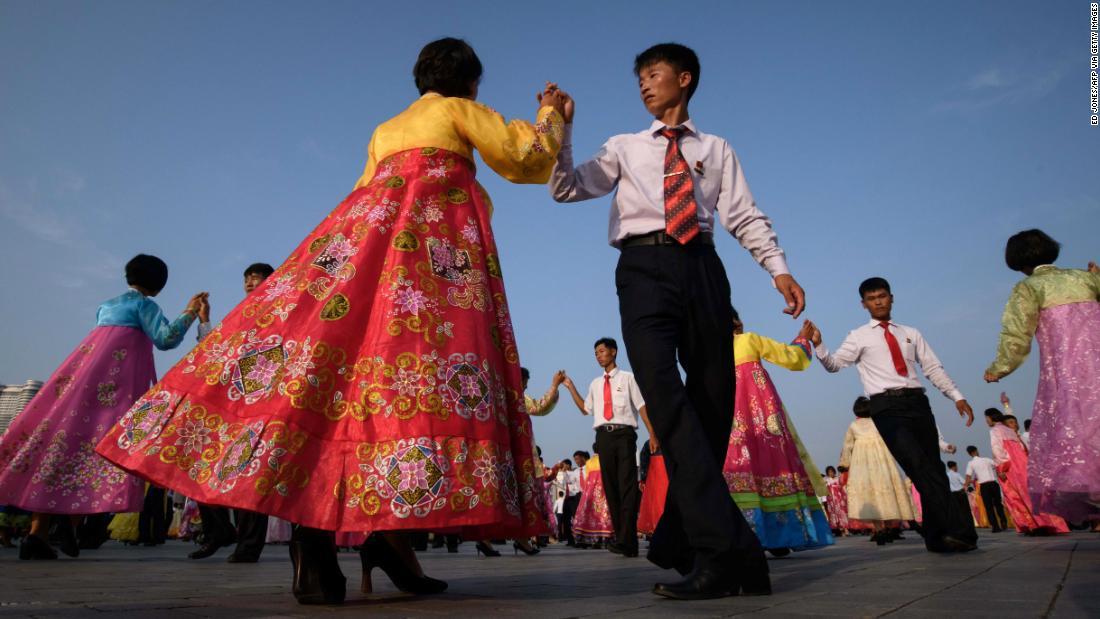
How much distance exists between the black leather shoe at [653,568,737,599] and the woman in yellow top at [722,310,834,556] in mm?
3467

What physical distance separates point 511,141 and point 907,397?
4.69m

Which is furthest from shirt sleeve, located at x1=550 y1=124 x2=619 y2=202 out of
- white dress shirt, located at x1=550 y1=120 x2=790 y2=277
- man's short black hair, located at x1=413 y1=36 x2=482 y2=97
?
man's short black hair, located at x1=413 y1=36 x2=482 y2=97

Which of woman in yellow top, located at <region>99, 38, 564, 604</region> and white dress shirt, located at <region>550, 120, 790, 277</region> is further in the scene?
white dress shirt, located at <region>550, 120, 790, 277</region>

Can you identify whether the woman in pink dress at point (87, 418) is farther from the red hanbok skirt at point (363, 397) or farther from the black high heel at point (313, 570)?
the black high heel at point (313, 570)

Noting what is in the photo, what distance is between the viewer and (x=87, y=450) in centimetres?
522

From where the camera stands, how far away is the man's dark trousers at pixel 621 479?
699cm

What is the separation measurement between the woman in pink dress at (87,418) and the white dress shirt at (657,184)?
294cm

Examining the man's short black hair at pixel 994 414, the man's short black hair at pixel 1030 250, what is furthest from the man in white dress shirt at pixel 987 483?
the man's short black hair at pixel 1030 250

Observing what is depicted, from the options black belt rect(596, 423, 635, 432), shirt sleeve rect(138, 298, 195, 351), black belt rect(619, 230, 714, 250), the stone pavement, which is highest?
shirt sleeve rect(138, 298, 195, 351)

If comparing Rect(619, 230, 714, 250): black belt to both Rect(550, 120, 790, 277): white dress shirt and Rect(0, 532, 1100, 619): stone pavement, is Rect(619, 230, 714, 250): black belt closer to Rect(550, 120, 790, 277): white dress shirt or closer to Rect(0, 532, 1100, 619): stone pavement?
Rect(550, 120, 790, 277): white dress shirt

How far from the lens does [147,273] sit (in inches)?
227

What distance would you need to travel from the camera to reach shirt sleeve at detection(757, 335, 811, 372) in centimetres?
682

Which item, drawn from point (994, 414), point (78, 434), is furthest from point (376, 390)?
point (994, 414)

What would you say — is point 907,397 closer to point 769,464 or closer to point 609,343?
point 769,464
